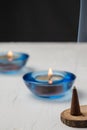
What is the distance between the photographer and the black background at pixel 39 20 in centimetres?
277

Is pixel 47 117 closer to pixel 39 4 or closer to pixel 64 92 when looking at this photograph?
pixel 64 92

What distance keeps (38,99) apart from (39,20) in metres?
2.03

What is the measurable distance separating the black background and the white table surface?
4.67 ft

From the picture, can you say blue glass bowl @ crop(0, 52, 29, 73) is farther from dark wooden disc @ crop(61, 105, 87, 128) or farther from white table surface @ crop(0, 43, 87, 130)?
dark wooden disc @ crop(61, 105, 87, 128)

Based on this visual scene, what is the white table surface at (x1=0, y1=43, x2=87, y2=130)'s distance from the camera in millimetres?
673

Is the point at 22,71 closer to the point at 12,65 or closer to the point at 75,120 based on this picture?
the point at 12,65

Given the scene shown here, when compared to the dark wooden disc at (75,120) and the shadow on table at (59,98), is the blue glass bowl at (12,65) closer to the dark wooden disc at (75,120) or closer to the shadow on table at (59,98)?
the shadow on table at (59,98)

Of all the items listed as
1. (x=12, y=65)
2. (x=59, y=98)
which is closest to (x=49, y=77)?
(x=59, y=98)

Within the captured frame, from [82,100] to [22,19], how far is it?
80.9 inches

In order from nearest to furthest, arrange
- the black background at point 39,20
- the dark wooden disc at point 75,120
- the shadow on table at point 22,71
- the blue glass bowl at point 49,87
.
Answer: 1. the dark wooden disc at point 75,120
2. the blue glass bowl at point 49,87
3. the shadow on table at point 22,71
4. the black background at point 39,20

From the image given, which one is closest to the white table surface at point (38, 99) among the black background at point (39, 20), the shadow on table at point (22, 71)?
the shadow on table at point (22, 71)

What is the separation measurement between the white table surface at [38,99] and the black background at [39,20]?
1.42m

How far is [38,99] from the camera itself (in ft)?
2.69

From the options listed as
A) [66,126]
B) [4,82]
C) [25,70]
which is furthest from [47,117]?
[25,70]
